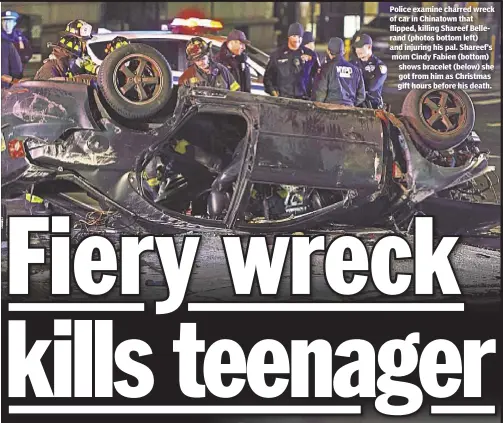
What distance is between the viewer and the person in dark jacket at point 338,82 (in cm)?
838

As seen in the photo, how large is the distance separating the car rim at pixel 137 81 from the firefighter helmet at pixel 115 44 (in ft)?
0.97

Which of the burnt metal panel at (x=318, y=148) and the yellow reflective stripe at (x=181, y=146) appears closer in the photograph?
the burnt metal panel at (x=318, y=148)

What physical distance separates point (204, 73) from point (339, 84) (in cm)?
96

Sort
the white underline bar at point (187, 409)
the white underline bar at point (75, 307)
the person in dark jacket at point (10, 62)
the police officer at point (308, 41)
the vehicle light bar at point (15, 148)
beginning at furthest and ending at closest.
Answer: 1. the police officer at point (308, 41)
2. the person in dark jacket at point (10, 62)
3. the vehicle light bar at point (15, 148)
4. the white underline bar at point (75, 307)
5. the white underline bar at point (187, 409)

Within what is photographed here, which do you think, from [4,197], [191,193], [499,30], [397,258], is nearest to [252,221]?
[191,193]

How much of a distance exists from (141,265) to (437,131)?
2205mm

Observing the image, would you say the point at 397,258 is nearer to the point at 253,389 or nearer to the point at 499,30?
the point at 253,389

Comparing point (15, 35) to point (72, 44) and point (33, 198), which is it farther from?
point (33, 198)

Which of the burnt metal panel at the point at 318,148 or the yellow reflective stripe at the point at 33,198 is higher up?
the burnt metal panel at the point at 318,148

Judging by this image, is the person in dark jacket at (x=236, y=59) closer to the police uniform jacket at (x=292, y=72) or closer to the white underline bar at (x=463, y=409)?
the police uniform jacket at (x=292, y=72)

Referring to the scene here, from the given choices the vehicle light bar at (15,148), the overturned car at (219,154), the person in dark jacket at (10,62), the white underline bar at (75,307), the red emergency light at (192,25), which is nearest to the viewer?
the white underline bar at (75,307)

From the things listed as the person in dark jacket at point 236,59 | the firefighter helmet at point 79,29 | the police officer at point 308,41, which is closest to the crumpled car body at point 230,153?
the person in dark jacket at point 236,59

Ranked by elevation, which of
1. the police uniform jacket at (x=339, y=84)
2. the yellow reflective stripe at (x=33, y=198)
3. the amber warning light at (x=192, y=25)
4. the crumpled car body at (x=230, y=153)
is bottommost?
the yellow reflective stripe at (x=33, y=198)

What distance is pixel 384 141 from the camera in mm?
8047
